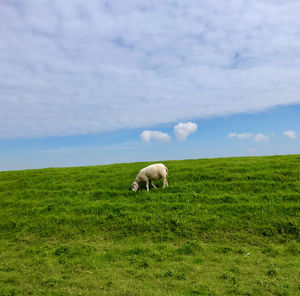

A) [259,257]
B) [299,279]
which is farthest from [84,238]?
[299,279]

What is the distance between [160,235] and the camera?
11.9 m

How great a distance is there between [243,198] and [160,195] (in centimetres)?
511

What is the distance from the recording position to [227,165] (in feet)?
65.6

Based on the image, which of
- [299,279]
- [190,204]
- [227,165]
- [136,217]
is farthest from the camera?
[227,165]

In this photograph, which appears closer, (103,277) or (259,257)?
(103,277)

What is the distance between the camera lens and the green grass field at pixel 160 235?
336 inches

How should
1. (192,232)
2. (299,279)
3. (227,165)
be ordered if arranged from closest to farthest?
(299,279), (192,232), (227,165)

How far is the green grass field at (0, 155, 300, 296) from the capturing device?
852 cm

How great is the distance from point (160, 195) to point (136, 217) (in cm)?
276

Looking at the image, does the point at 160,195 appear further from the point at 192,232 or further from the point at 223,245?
the point at 223,245

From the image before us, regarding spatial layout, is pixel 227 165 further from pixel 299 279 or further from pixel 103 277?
pixel 103 277

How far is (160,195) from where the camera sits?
51.2ft

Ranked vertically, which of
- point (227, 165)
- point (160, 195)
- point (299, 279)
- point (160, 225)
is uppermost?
point (227, 165)

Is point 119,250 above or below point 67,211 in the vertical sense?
below
